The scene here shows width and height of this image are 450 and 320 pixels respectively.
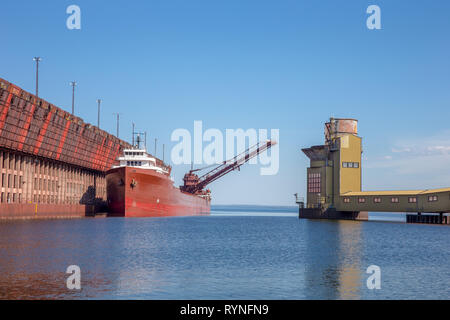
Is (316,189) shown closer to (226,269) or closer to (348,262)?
(348,262)

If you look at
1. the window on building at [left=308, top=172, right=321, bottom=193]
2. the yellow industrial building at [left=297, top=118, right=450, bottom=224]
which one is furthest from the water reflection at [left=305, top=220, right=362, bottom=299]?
the window on building at [left=308, top=172, right=321, bottom=193]

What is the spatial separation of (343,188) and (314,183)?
234 inches

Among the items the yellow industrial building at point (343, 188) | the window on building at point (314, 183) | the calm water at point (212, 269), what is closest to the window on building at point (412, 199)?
the yellow industrial building at point (343, 188)

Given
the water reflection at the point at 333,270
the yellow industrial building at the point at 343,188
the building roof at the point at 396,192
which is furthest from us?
the yellow industrial building at the point at 343,188

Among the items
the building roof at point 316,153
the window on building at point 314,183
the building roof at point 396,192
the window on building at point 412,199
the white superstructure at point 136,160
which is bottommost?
the window on building at point 412,199

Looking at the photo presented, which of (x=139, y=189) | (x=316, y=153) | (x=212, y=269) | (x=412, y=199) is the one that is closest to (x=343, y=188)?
(x=316, y=153)

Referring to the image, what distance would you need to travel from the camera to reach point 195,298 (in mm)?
19078

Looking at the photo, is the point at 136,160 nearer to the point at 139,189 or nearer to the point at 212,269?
the point at 139,189

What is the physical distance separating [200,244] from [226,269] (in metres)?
15.4

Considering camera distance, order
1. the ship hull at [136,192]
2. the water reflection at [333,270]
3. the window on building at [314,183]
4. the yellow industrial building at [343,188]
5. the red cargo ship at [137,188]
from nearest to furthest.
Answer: the water reflection at [333,270] < the yellow industrial building at [343,188] < the ship hull at [136,192] < the red cargo ship at [137,188] < the window on building at [314,183]

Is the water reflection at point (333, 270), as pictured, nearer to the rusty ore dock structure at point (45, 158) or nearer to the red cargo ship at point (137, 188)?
the rusty ore dock structure at point (45, 158)

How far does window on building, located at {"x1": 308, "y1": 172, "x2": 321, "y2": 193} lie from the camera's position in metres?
84.1

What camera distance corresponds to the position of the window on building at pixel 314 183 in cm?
8412

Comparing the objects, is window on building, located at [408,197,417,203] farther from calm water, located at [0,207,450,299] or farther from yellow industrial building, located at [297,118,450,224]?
calm water, located at [0,207,450,299]
